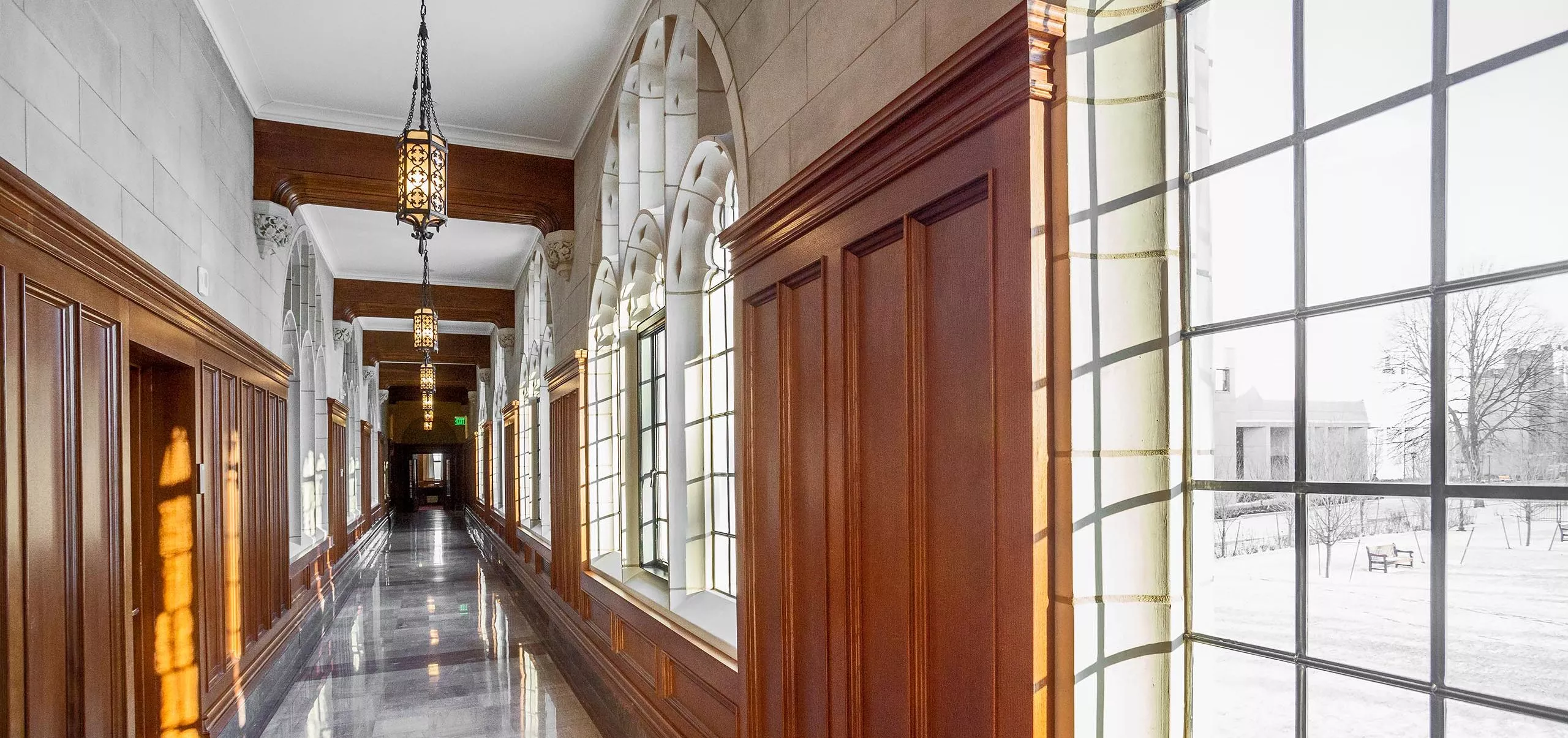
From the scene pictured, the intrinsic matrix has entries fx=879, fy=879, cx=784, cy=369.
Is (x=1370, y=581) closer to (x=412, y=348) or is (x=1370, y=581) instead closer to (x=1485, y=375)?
(x=1485, y=375)

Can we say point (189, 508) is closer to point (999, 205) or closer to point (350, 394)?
point (999, 205)

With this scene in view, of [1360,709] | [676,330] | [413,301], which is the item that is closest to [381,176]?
[676,330]

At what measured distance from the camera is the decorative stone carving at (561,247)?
25.5ft

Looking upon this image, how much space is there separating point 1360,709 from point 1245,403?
0.51 m

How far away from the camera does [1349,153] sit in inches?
53.1

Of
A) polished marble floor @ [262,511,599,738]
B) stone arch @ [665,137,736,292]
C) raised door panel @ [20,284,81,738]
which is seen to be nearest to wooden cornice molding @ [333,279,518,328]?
polished marble floor @ [262,511,599,738]

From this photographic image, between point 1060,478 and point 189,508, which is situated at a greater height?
point 1060,478

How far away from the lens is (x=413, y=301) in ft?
44.2

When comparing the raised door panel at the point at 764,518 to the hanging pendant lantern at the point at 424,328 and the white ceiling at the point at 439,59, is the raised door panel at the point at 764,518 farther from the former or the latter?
the hanging pendant lantern at the point at 424,328

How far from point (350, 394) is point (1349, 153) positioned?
1705 centimetres

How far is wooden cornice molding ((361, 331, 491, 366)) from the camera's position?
18844mm

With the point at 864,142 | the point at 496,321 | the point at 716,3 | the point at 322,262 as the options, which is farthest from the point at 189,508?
the point at 496,321

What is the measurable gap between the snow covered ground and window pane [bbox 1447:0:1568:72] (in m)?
0.61

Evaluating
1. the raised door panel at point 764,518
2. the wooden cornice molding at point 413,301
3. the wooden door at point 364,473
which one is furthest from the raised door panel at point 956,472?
the wooden door at point 364,473
